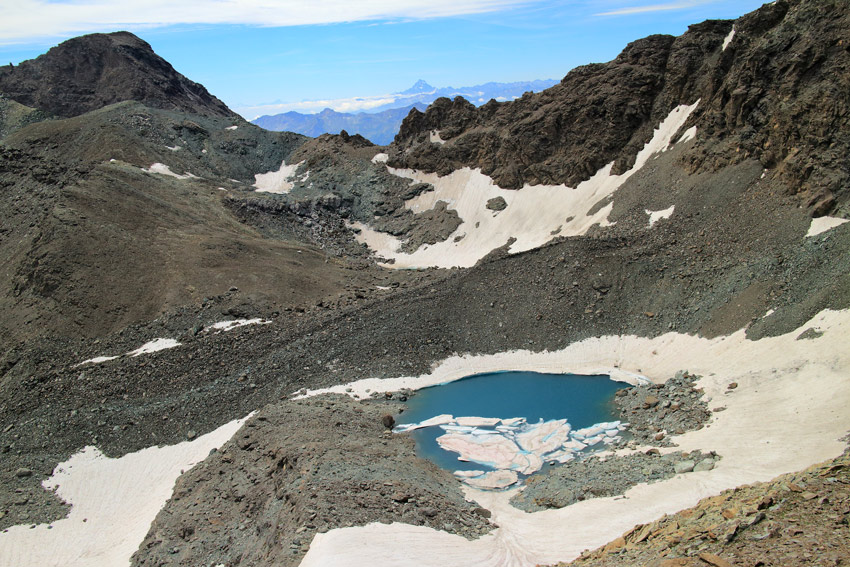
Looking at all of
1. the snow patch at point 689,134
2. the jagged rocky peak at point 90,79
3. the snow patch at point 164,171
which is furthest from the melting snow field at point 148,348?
the jagged rocky peak at point 90,79

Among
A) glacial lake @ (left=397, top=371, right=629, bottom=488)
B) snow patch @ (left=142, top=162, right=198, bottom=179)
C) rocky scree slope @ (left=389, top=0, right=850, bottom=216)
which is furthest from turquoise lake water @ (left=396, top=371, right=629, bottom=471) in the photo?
snow patch @ (left=142, top=162, right=198, bottom=179)

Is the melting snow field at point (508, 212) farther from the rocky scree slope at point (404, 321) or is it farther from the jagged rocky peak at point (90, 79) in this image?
the jagged rocky peak at point (90, 79)

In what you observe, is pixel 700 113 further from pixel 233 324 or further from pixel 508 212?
pixel 233 324

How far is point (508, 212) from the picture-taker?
62375 millimetres

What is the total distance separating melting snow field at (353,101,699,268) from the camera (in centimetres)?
5603

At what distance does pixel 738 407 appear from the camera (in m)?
27.8

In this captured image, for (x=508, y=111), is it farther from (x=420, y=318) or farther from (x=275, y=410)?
(x=275, y=410)

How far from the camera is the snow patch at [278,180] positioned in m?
76.1

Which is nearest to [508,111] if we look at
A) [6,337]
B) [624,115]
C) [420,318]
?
[624,115]

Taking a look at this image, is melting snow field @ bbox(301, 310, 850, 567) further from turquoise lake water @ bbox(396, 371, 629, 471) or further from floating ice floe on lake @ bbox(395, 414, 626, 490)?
turquoise lake water @ bbox(396, 371, 629, 471)

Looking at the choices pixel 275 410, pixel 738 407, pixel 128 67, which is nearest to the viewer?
pixel 738 407

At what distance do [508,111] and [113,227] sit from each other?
147ft

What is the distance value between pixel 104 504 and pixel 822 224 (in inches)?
1669

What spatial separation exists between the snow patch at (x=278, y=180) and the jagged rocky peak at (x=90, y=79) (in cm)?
2515
